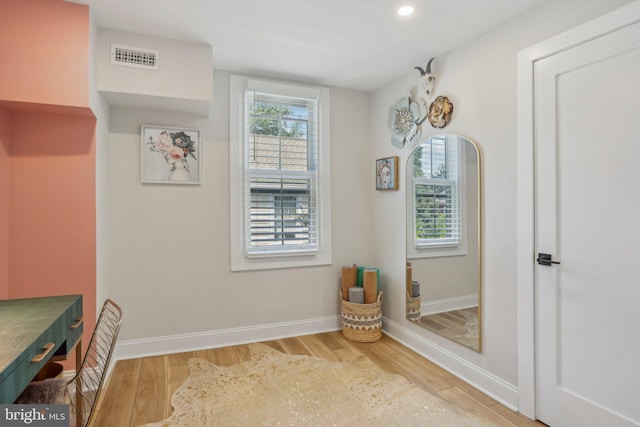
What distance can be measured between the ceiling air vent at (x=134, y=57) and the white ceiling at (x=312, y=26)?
0.13 m

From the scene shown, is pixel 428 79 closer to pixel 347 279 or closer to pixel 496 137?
pixel 496 137

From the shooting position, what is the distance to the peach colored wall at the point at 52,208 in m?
2.10

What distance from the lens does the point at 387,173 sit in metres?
3.22

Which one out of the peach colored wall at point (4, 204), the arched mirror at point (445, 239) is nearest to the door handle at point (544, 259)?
the arched mirror at point (445, 239)

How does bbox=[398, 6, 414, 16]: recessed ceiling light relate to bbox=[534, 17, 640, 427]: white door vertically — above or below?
above

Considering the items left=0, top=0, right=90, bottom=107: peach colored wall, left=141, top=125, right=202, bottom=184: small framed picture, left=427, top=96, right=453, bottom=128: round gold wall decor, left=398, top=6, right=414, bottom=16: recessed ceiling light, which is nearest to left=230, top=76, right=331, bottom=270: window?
left=141, top=125, right=202, bottom=184: small framed picture

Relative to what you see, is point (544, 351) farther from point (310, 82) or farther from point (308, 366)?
point (310, 82)

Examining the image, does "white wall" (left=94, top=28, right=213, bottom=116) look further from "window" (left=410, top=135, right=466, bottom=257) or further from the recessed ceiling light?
"window" (left=410, top=135, right=466, bottom=257)

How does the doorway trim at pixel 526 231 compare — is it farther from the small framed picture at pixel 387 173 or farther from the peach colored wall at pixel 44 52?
the peach colored wall at pixel 44 52

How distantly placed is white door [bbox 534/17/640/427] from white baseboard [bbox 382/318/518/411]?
0.20 metres

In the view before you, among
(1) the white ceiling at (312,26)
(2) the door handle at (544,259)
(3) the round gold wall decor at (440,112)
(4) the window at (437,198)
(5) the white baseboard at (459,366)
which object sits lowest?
(5) the white baseboard at (459,366)

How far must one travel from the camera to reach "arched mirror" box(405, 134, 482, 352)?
2.37 metres

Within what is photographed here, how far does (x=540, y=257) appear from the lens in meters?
1.93

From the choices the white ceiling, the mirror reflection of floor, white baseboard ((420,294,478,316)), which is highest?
the white ceiling
